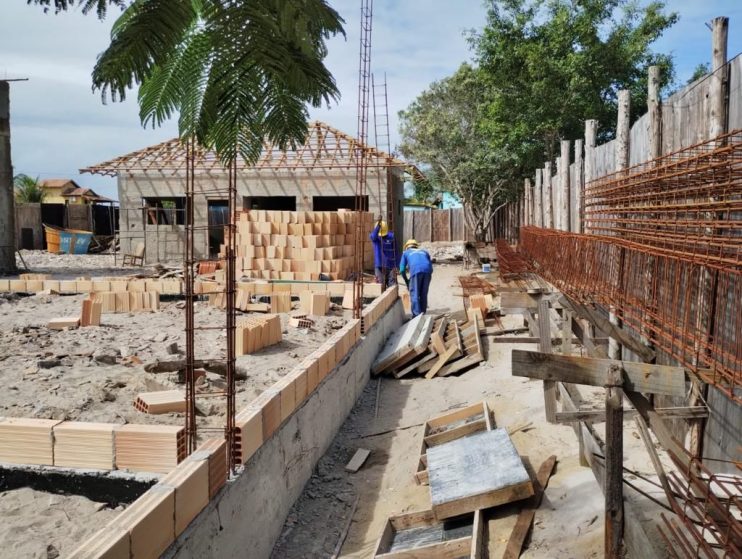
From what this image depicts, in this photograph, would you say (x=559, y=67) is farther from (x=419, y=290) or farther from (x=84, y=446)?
(x=84, y=446)

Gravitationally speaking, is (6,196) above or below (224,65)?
above

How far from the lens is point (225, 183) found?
66.8 feet

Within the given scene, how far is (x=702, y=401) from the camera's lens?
370 centimetres

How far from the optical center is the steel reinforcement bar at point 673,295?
3223mm

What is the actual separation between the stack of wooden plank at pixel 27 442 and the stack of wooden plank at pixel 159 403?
94 cm

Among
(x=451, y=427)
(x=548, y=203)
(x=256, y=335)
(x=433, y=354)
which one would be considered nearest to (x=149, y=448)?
(x=451, y=427)

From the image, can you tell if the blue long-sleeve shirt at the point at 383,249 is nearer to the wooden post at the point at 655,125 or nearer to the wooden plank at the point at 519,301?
the wooden plank at the point at 519,301

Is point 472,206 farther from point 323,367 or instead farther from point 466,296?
point 323,367

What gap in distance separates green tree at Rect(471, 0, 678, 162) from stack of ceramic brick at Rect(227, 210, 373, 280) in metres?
8.02

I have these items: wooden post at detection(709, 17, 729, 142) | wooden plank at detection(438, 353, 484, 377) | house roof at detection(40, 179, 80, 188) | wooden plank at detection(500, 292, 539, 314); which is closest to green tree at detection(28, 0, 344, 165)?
wooden post at detection(709, 17, 729, 142)

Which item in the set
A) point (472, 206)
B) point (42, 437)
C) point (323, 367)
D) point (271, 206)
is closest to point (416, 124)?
point (472, 206)

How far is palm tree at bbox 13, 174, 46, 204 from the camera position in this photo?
111ft

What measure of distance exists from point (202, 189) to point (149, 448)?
1763 cm

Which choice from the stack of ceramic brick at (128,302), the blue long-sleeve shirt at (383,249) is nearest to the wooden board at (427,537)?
the stack of ceramic brick at (128,302)
